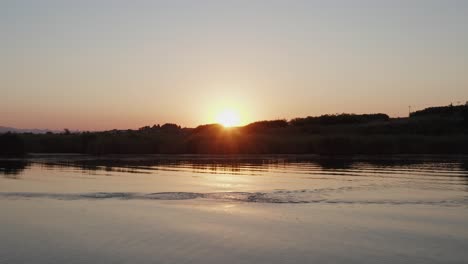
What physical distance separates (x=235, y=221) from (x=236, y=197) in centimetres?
566

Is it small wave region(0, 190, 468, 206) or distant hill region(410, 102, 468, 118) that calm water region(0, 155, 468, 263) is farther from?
distant hill region(410, 102, 468, 118)

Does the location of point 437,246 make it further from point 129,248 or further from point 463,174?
point 463,174

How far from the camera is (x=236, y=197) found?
71.3 feet

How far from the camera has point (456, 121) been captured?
78.9 m

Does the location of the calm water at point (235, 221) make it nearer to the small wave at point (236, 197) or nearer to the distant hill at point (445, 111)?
the small wave at point (236, 197)

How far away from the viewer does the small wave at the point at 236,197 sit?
1984 cm

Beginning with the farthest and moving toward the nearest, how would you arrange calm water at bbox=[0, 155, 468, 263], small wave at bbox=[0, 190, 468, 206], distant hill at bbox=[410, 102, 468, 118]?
distant hill at bbox=[410, 102, 468, 118] < small wave at bbox=[0, 190, 468, 206] < calm water at bbox=[0, 155, 468, 263]

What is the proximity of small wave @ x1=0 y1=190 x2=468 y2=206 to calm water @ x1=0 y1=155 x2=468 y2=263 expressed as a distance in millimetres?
37

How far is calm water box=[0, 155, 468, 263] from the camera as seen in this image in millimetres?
12070

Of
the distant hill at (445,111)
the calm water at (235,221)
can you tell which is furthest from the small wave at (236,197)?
the distant hill at (445,111)

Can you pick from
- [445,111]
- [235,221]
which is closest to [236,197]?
[235,221]

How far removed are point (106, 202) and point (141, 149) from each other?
139 feet

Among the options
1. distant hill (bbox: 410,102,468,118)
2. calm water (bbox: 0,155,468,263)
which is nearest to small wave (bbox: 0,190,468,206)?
calm water (bbox: 0,155,468,263)

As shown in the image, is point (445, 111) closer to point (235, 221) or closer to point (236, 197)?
point (236, 197)
